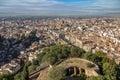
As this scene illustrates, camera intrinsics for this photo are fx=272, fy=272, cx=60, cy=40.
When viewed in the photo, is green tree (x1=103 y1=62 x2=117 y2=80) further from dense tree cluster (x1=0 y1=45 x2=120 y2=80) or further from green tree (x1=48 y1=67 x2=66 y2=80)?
green tree (x1=48 y1=67 x2=66 y2=80)

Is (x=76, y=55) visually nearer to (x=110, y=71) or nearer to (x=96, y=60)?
(x=96, y=60)

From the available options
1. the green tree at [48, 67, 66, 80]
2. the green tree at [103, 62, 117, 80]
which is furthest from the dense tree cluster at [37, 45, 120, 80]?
the green tree at [48, 67, 66, 80]

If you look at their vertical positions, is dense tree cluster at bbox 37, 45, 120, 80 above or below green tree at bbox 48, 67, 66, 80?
below

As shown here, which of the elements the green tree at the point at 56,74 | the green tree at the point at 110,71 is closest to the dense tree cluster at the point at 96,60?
the green tree at the point at 110,71

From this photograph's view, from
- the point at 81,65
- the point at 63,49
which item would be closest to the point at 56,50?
the point at 63,49

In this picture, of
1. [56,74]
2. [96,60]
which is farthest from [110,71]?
[96,60]

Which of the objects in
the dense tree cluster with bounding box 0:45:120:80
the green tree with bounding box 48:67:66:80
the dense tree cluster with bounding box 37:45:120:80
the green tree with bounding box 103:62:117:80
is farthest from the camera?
A: the dense tree cluster with bounding box 37:45:120:80

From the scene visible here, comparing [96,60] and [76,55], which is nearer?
[96,60]

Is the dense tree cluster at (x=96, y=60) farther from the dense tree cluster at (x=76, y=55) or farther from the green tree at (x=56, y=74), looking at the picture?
the green tree at (x=56, y=74)

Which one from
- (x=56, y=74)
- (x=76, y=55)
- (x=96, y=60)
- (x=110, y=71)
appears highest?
(x=56, y=74)

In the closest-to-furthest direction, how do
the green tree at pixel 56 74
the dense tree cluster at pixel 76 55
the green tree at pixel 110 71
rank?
the green tree at pixel 56 74 < the dense tree cluster at pixel 76 55 < the green tree at pixel 110 71

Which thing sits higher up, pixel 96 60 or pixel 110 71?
pixel 110 71

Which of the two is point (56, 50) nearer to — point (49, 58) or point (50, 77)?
point (49, 58)
